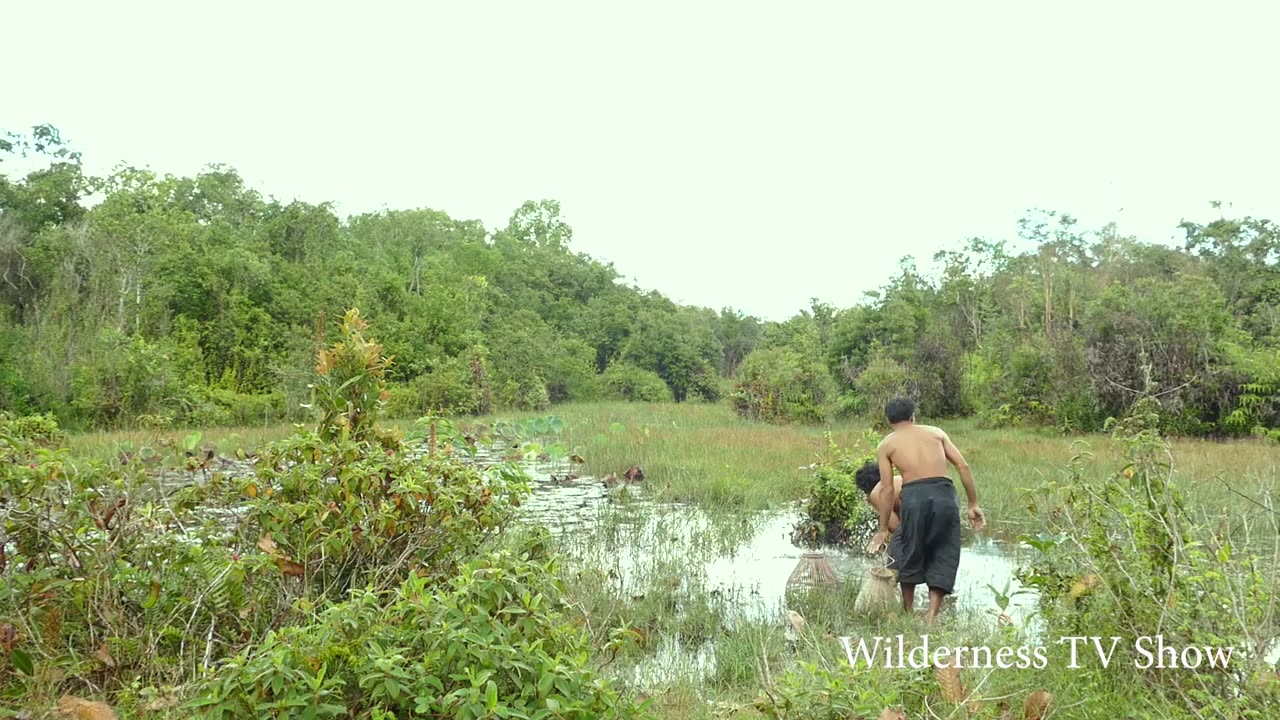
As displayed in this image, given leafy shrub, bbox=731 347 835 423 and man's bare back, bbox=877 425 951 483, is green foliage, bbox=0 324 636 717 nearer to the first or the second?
man's bare back, bbox=877 425 951 483

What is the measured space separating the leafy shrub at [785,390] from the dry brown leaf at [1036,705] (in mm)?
19983

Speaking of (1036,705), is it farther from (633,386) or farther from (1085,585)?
(633,386)

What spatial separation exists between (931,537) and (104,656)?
15.1ft

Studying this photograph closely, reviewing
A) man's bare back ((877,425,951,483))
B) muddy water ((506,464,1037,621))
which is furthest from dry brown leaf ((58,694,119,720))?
man's bare back ((877,425,951,483))

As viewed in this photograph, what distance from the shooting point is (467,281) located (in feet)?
128

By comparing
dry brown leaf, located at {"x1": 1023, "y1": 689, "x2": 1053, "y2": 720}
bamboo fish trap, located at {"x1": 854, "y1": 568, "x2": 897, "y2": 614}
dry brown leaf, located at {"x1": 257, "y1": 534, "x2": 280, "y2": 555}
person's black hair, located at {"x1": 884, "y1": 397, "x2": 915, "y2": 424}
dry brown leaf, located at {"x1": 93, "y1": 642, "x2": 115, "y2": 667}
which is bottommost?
bamboo fish trap, located at {"x1": 854, "y1": 568, "x2": 897, "y2": 614}

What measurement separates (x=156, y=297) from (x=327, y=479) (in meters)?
21.5

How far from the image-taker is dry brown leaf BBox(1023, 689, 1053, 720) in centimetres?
334

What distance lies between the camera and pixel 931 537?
19.3 ft

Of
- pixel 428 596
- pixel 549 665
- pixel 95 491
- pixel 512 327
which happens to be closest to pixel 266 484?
pixel 95 491

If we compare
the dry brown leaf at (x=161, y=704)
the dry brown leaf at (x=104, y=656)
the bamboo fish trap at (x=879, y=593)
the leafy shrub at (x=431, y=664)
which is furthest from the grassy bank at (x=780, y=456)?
the leafy shrub at (x=431, y=664)

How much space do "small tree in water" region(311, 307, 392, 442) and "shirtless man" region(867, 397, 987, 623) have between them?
3.18 metres

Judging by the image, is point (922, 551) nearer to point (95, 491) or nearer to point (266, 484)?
point (266, 484)

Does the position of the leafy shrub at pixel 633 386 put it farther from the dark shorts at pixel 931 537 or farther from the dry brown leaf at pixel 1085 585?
the dry brown leaf at pixel 1085 585
